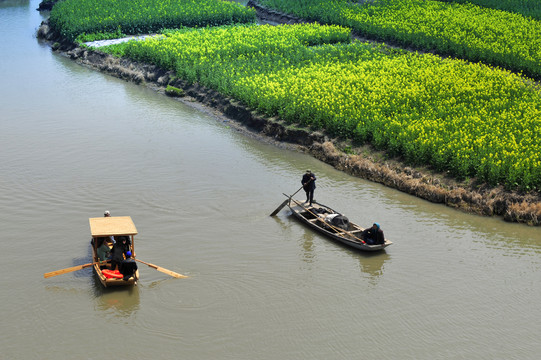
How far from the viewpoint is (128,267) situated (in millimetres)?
18391

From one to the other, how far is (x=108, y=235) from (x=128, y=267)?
121cm

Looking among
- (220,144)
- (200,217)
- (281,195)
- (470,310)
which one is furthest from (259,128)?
(470,310)

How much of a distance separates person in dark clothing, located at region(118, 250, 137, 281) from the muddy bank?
36.8ft

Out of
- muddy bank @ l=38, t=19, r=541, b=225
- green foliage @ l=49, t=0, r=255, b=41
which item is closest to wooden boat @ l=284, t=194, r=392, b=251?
muddy bank @ l=38, t=19, r=541, b=225

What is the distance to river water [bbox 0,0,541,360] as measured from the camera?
16.9 metres

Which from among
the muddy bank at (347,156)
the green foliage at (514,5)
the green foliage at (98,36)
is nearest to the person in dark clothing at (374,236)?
the muddy bank at (347,156)

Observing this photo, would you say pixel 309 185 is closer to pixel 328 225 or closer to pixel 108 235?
pixel 328 225

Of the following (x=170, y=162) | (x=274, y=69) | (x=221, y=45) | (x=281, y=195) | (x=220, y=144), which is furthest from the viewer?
(x=221, y=45)

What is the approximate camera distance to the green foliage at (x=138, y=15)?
49312 mm

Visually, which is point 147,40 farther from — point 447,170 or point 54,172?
point 447,170

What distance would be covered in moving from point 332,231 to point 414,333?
559cm

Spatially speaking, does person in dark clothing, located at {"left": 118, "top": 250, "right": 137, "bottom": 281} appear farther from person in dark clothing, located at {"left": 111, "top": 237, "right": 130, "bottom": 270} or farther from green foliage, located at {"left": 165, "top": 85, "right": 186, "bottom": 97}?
green foliage, located at {"left": 165, "top": 85, "right": 186, "bottom": 97}

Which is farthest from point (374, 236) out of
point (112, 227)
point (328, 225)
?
point (112, 227)

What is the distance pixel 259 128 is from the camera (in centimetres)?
3247
